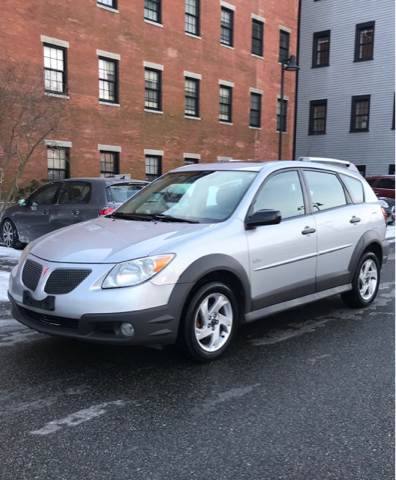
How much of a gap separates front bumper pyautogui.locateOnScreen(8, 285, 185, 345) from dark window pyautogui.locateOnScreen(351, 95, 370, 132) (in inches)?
1085

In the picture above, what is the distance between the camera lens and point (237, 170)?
525 cm

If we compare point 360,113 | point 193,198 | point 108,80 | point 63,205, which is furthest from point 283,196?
point 360,113

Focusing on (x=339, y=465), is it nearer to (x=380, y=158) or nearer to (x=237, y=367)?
(x=237, y=367)

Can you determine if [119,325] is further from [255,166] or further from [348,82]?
[348,82]

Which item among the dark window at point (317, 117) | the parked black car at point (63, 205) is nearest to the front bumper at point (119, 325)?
the parked black car at point (63, 205)

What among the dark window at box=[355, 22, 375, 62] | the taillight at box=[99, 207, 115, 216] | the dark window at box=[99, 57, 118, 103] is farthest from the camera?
the dark window at box=[355, 22, 375, 62]

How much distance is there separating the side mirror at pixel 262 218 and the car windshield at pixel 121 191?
5.09 m

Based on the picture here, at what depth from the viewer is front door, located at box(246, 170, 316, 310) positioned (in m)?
4.72

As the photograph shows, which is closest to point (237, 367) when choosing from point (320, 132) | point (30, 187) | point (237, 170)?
point (237, 170)

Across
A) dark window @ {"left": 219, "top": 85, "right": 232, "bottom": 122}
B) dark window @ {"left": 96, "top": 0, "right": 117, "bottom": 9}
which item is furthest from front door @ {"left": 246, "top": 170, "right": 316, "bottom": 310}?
dark window @ {"left": 219, "top": 85, "right": 232, "bottom": 122}

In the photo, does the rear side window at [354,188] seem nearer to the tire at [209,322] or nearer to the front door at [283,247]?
the front door at [283,247]

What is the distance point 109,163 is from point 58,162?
2.43 m

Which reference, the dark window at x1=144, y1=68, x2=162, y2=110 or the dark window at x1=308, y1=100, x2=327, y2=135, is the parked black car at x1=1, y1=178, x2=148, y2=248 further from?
the dark window at x1=308, y1=100, x2=327, y2=135

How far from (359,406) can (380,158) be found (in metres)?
26.9
